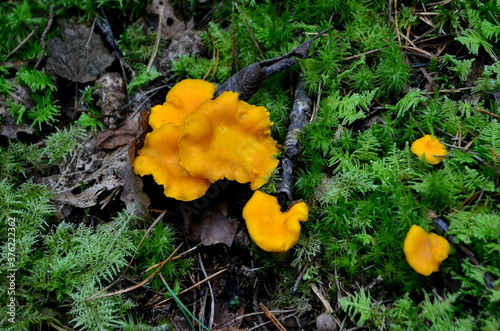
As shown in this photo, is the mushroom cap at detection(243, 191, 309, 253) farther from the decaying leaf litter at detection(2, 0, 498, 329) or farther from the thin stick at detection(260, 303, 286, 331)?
the thin stick at detection(260, 303, 286, 331)

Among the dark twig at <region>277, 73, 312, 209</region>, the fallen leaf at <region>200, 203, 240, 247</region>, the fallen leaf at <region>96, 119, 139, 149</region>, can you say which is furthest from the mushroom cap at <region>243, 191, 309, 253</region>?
the fallen leaf at <region>96, 119, 139, 149</region>

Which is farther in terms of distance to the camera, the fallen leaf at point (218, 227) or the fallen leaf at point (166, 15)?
the fallen leaf at point (166, 15)

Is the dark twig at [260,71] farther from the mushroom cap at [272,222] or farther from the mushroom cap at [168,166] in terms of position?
the mushroom cap at [272,222]

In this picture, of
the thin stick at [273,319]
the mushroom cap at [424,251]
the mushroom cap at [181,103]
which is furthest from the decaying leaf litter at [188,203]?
the mushroom cap at [424,251]

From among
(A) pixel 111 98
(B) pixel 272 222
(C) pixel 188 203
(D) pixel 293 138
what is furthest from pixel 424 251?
(A) pixel 111 98

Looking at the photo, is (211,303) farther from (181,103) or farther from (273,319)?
(181,103)

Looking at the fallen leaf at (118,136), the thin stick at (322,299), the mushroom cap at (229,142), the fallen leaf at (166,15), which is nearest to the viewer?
A: the thin stick at (322,299)
